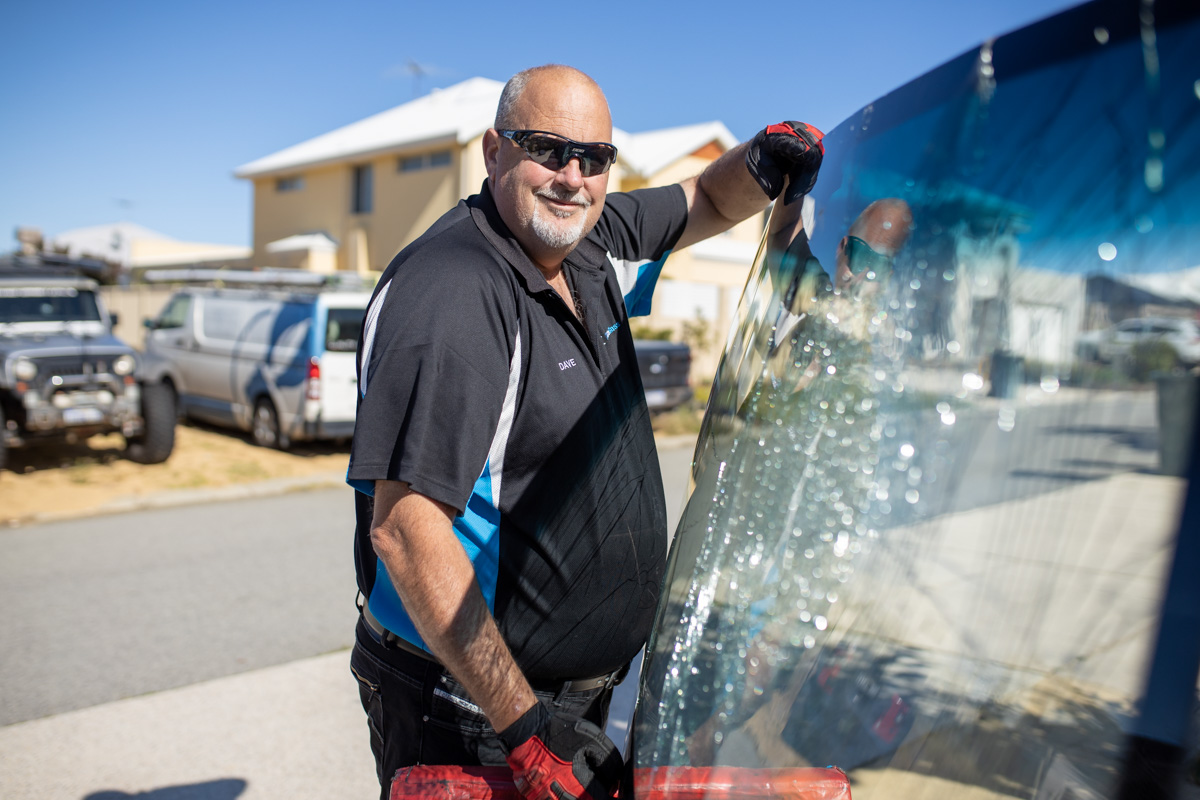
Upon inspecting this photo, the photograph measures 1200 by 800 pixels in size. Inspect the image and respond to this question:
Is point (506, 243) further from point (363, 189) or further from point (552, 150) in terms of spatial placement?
point (363, 189)

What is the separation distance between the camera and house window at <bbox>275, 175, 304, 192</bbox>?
2242 centimetres

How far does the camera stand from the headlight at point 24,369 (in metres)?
8.27

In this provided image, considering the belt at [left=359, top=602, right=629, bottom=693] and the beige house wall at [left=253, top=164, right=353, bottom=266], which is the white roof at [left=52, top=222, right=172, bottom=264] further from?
the belt at [left=359, top=602, right=629, bottom=693]

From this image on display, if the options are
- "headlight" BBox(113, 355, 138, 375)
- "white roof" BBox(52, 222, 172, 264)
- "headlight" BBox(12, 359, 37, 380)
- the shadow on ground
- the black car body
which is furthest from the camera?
"white roof" BBox(52, 222, 172, 264)

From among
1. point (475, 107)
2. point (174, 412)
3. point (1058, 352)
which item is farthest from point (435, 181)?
point (1058, 352)

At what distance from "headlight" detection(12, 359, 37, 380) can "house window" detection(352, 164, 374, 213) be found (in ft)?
42.5

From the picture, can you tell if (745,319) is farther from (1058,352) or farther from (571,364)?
(1058,352)

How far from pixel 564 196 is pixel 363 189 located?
20459mm

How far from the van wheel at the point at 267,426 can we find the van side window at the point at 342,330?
129cm

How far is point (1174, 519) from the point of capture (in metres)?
0.74

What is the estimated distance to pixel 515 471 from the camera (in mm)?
1639

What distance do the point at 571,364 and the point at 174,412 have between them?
29.2 feet

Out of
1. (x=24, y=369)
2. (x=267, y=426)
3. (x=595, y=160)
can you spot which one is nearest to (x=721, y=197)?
(x=595, y=160)

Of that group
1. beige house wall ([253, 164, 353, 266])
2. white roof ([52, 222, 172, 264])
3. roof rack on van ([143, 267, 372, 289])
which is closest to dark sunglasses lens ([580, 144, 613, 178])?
roof rack on van ([143, 267, 372, 289])
